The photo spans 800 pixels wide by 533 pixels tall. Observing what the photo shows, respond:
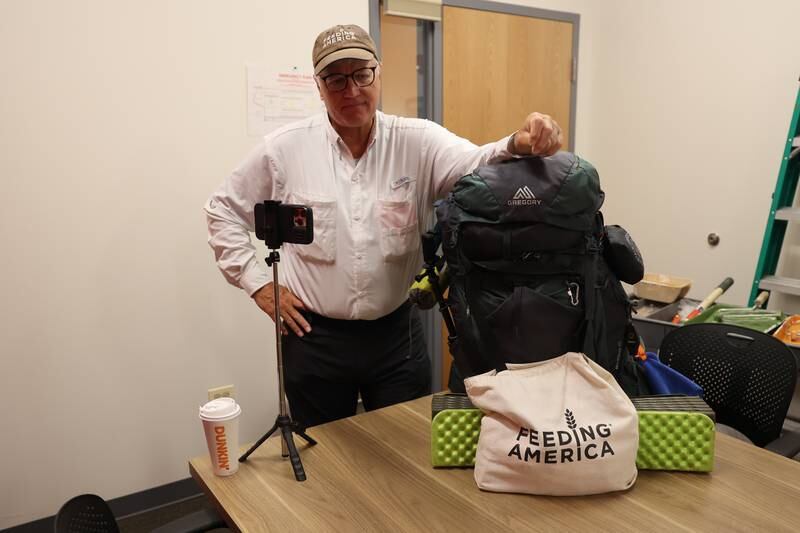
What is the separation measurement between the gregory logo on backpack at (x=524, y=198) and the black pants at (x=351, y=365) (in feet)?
2.03

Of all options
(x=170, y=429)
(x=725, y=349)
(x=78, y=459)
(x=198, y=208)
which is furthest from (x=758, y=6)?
(x=78, y=459)

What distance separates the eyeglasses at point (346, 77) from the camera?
4.86ft

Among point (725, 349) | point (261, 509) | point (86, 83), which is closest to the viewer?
point (261, 509)

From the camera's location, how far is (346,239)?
1.59 metres

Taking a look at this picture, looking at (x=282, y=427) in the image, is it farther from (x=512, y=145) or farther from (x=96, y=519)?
(x=512, y=145)

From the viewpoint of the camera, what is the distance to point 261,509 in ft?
3.50

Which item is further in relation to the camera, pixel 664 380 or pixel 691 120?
pixel 691 120

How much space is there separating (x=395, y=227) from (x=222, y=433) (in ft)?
2.34

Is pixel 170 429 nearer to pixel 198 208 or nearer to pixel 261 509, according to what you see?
pixel 198 208

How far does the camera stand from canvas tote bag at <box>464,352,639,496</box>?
104cm

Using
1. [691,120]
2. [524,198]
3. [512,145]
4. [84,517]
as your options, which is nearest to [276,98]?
[512,145]

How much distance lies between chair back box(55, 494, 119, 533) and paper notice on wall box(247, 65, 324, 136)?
65.5 inches

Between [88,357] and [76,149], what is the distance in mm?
756

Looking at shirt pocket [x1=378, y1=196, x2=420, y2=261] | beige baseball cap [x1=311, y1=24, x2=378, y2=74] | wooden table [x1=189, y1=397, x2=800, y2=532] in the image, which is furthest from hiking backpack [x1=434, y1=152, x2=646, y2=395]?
beige baseball cap [x1=311, y1=24, x2=378, y2=74]
